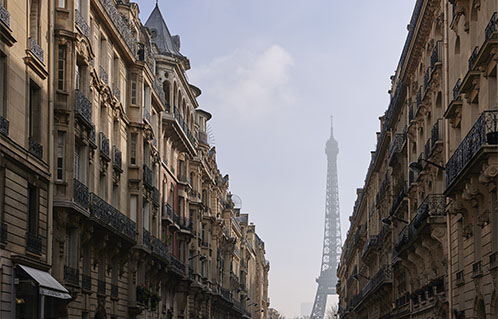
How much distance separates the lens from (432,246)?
4378cm

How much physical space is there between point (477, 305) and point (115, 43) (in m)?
23.5

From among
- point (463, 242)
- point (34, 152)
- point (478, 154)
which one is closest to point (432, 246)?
point (463, 242)

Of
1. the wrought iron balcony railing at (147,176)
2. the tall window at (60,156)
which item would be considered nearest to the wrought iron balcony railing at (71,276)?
the tall window at (60,156)

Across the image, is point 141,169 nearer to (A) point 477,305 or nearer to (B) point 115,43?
(B) point 115,43

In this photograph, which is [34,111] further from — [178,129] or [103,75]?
[178,129]

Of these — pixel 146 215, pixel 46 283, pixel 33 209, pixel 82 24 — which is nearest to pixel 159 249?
pixel 146 215

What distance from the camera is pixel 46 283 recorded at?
103 ft

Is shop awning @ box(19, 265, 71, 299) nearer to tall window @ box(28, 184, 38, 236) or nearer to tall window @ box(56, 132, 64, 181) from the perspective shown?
tall window @ box(28, 184, 38, 236)

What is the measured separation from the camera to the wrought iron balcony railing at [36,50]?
32312mm

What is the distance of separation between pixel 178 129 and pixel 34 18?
1341 inches

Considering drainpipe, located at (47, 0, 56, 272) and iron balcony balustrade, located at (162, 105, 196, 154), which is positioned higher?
iron balcony balustrade, located at (162, 105, 196, 154)

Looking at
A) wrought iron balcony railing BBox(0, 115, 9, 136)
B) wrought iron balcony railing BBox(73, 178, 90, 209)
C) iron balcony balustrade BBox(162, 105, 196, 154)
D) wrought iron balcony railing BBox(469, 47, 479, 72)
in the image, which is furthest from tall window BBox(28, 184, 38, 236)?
iron balcony balustrade BBox(162, 105, 196, 154)

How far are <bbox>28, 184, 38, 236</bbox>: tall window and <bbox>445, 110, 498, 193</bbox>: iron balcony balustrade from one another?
14.4 metres

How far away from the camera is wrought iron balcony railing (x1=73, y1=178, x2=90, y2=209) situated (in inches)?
1470
